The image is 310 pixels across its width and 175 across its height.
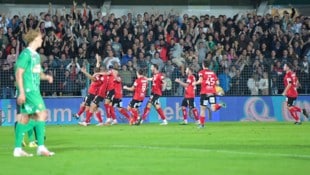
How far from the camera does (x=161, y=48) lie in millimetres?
32938

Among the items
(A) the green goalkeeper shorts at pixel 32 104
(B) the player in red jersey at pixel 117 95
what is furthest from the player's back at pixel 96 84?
(A) the green goalkeeper shorts at pixel 32 104

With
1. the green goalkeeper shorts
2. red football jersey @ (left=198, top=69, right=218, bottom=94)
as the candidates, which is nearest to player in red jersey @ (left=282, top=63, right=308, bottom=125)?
red football jersey @ (left=198, top=69, right=218, bottom=94)

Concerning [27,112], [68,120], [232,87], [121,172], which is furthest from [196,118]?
[121,172]

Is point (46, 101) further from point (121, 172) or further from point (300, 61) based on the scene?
point (121, 172)

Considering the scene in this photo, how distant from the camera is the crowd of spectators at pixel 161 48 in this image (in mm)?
30531

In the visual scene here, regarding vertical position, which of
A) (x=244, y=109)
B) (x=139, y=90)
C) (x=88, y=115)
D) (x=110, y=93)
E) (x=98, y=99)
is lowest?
(x=88, y=115)

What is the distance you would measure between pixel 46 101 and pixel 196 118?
21.7ft

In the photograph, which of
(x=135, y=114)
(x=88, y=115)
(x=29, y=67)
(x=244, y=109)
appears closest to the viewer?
(x=29, y=67)

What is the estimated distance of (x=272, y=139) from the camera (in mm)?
18344

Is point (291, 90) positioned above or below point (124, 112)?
above

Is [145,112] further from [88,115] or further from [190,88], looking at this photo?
[88,115]

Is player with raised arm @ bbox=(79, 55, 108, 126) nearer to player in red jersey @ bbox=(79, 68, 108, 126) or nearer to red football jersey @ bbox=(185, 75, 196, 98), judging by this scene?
player in red jersey @ bbox=(79, 68, 108, 126)

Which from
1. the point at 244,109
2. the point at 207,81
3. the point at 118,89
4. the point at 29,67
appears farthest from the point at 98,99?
the point at 29,67

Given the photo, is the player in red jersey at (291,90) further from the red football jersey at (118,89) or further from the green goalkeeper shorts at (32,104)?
the green goalkeeper shorts at (32,104)
